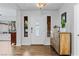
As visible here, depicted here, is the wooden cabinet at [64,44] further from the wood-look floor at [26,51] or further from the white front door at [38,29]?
the white front door at [38,29]

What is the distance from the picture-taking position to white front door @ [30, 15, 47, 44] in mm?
10664

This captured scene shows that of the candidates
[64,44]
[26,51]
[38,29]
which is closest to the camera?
[64,44]

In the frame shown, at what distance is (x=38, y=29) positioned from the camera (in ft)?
35.3

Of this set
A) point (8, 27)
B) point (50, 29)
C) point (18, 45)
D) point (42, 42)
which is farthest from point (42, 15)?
point (8, 27)

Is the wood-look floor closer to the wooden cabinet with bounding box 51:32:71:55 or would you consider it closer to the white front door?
the wooden cabinet with bounding box 51:32:71:55

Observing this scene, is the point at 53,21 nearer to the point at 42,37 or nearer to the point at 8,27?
the point at 42,37

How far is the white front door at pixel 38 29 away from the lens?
35.0 ft

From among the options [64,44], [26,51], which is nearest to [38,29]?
[26,51]

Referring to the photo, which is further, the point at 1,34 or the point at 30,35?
the point at 1,34

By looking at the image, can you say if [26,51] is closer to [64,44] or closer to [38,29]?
[64,44]

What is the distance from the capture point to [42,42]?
34.9 feet

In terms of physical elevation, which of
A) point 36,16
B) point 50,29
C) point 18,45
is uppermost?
point 36,16

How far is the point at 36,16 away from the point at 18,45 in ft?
7.59

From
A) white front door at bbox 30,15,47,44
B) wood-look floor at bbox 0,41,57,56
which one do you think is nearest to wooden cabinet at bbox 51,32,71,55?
wood-look floor at bbox 0,41,57,56
